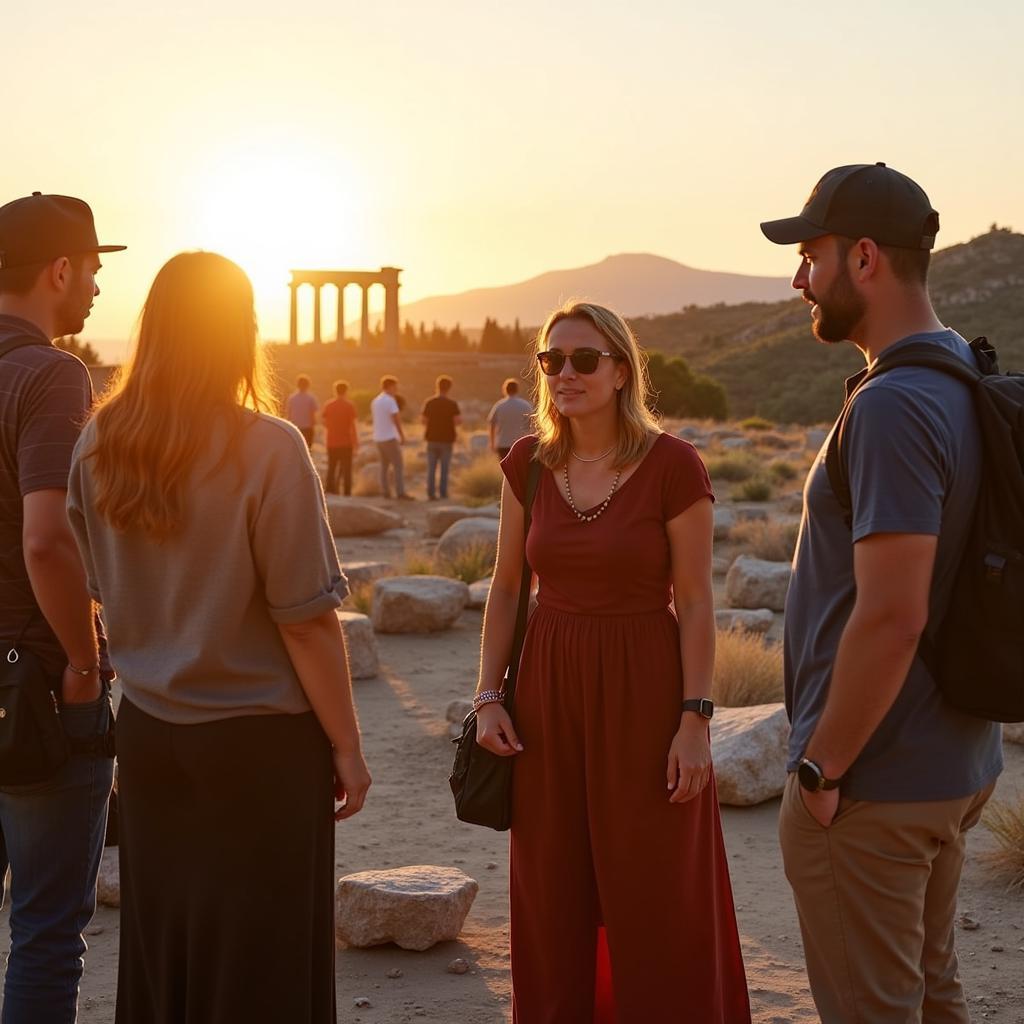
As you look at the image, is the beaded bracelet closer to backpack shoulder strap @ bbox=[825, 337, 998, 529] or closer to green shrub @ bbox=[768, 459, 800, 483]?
backpack shoulder strap @ bbox=[825, 337, 998, 529]

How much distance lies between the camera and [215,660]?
8.73 ft

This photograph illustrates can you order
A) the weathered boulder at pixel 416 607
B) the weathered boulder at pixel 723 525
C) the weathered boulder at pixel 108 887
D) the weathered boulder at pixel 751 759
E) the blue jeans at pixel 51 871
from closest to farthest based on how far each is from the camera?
the blue jeans at pixel 51 871
the weathered boulder at pixel 108 887
the weathered boulder at pixel 751 759
the weathered boulder at pixel 416 607
the weathered boulder at pixel 723 525

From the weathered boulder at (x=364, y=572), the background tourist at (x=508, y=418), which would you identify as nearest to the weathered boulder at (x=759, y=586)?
the weathered boulder at (x=364, y=572)

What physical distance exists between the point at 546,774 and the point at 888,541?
1.22 meters

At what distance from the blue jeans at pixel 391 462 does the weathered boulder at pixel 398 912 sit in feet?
48.6

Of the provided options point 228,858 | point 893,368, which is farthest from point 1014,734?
point 228,858

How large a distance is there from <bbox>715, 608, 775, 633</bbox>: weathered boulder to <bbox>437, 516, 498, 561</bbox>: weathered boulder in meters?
3.32

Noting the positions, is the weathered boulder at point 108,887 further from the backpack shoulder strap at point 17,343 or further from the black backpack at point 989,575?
the black backpack at point 989,575

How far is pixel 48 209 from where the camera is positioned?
3086mm

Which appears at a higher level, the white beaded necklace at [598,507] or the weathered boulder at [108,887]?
the white beaded necklace at [598,507]

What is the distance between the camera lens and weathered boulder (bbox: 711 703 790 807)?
6148 millimetres

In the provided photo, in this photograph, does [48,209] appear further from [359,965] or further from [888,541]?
[359,965]

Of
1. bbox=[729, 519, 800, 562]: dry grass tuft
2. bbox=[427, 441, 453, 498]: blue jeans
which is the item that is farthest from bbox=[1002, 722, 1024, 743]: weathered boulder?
→ bbox=[427, 441, 453, 498]: blue jeans

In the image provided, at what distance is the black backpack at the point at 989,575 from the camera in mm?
2486
